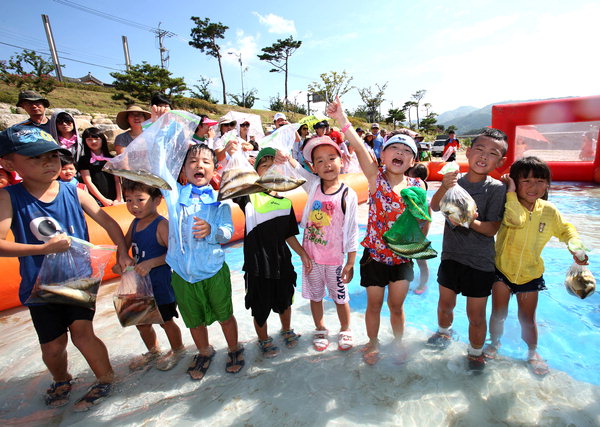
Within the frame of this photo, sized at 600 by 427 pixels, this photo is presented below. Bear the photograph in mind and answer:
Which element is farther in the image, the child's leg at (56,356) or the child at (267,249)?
the child at (267,249)

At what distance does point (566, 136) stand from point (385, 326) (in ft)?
34.1

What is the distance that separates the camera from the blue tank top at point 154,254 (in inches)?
86.4

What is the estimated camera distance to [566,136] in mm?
9445

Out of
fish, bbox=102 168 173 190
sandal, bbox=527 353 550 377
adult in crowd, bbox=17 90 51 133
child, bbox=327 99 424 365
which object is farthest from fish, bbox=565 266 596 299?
adult in crowd, bbox=17 90 51 133

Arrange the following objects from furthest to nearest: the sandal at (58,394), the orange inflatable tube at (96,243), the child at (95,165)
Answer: the child at (95,165) < the orange inflatable tube at (96,243) < the sandal at (58,394)

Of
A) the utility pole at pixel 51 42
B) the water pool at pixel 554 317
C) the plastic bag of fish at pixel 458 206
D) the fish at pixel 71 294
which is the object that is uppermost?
the utility pole at pixel 51 42

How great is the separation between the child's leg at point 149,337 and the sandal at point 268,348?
A: 0.88 m

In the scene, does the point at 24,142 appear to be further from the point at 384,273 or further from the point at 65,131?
the point at 65,131

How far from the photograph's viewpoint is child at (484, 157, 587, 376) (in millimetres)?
1984

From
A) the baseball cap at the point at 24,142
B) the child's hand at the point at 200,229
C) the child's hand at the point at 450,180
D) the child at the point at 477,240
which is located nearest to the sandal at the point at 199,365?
the child's hand at the point at 200,229

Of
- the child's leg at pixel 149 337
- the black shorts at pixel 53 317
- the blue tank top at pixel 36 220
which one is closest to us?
the blue tank top at pixel 36 220

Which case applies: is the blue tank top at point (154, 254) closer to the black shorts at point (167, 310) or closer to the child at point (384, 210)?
the black shorts at point (167, 310)

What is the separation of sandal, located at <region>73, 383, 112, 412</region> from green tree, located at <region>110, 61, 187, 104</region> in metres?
24.7

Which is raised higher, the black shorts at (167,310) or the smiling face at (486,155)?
the smiling face at (486,155)
